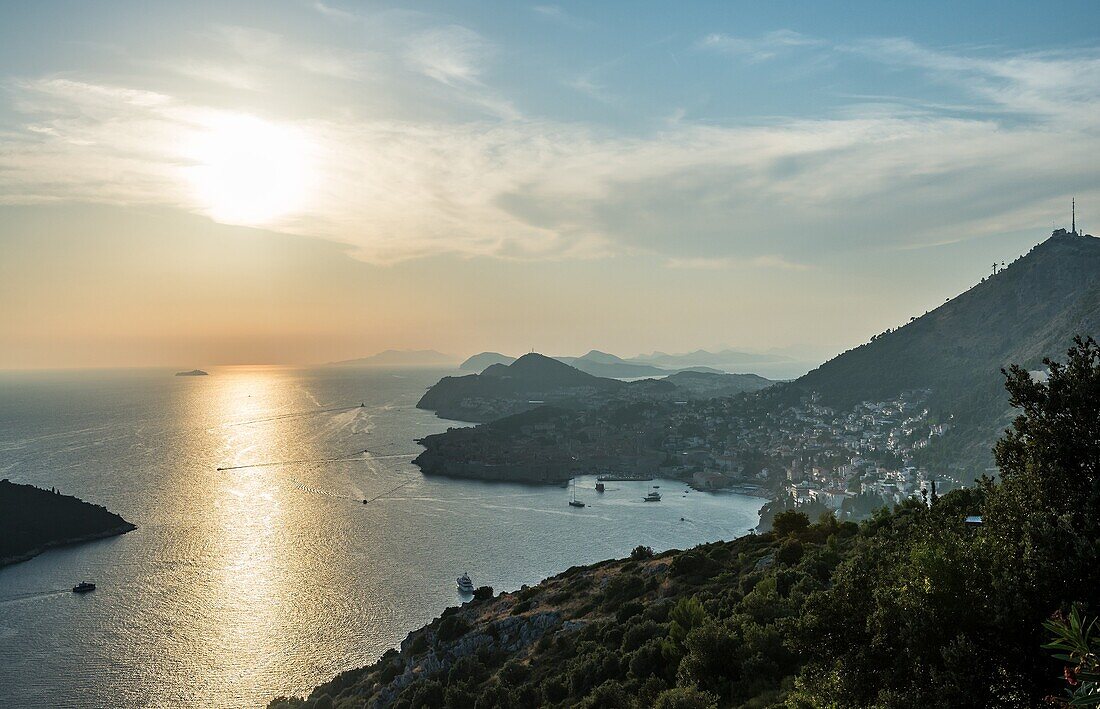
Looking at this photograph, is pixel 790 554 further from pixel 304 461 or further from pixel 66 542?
pixel 304 461

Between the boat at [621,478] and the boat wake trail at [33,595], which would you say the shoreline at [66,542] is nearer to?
the boat wake trail at [33,595]

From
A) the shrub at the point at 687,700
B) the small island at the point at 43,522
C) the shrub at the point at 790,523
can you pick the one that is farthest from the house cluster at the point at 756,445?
the shrub at the point at 687,700

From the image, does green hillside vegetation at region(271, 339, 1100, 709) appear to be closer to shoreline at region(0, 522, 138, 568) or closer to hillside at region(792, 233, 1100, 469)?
shoreline at region(0, 522, 138, 568)

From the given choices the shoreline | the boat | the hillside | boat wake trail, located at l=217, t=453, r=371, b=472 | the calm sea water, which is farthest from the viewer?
boat wake trail, located at l=217, t=453, r=371, b=472

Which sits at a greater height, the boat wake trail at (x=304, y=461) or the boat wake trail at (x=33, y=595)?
the boat wake trail at (x=304, y=461)

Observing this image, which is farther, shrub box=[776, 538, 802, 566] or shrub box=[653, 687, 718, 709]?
shrub box=[776, 538, 802, 566]

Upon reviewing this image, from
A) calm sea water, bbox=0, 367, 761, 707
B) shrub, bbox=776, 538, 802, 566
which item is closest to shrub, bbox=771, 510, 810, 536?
shrub, bbox=776, 538, 802, 566

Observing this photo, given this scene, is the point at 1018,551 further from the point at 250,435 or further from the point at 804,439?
the point at 250,435
